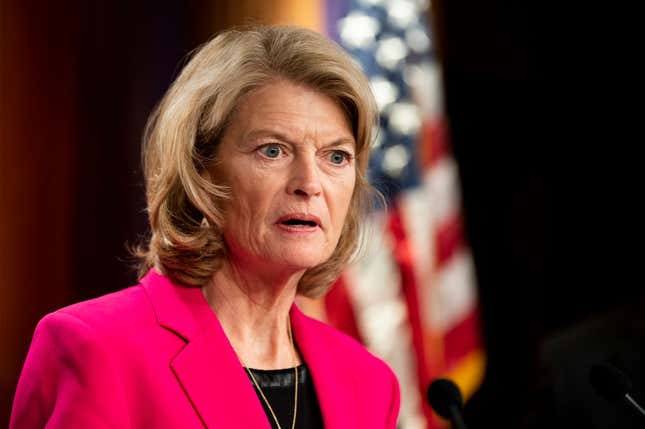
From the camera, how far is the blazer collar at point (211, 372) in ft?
5.24

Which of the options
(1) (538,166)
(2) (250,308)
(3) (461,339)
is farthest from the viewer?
(1) (538,166)

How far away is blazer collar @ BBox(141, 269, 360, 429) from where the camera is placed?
5.24ft

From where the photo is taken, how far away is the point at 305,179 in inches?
67.6

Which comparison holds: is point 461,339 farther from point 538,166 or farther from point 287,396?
point 287,396

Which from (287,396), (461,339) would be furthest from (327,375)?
(461,339)

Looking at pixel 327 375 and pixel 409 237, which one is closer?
pixel 327 375

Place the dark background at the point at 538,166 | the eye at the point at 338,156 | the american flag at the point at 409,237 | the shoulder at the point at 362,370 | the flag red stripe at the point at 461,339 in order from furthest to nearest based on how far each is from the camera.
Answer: the dark background at the point at 538,166 → the flag red stripe at the point at 461,339 → the american flag at the point at 409,237 → the shoulder at the point at 362,370 → the eye at the point at 338,156

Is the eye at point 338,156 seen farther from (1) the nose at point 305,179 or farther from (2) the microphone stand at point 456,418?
(2) the microphone stand at point 456,418

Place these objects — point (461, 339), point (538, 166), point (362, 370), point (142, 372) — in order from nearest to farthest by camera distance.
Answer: point (142, 372) → point (362, 370) → point (461, 339) → point (538, 166)

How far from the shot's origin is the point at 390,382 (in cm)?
204

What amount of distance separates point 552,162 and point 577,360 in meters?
2.09

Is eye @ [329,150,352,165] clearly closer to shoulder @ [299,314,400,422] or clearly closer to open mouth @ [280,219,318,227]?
open mouth @ [280,219,318,227]

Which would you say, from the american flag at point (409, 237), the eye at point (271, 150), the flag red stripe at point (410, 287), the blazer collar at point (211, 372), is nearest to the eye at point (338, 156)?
the eye at point (271, 150)

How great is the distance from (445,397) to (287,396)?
13.1 inches
